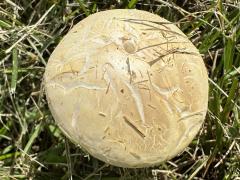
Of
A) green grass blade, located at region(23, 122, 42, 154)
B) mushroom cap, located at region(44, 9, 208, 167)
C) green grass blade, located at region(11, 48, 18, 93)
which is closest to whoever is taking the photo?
mushroom cap, located at region(44, 9, 208, 167)

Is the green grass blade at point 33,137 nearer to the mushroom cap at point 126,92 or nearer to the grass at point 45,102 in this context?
the grass at point 45,102

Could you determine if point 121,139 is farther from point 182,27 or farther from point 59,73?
point 182,27

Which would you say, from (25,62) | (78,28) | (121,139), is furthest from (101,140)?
(25,62)

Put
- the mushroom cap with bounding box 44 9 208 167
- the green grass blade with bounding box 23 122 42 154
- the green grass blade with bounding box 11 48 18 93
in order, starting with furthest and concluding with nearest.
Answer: the green grass blade with bounding box 23 122 42 154 < the green grass blade with bounding box 11 48 18 93 < the mushroom cap with bounding box 44 9 208 167

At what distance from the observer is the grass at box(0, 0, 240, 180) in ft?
8.52

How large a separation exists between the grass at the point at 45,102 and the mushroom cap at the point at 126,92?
55 cm

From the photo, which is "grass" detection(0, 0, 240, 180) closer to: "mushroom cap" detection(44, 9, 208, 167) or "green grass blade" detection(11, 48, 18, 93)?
"green grass blade" detection(11, 48, 18, 93)

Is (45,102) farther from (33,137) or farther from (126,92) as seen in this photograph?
(126,92)

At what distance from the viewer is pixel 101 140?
1.96 metres

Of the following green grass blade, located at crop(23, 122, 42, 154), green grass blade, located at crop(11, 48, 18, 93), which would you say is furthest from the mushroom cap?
green grass blade, located at crop(23, 122, 42, 154)

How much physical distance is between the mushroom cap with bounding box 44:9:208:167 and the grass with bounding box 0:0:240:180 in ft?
1.79

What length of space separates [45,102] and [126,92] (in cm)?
93

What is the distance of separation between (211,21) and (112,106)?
1.10 metres

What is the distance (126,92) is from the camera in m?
1.94
